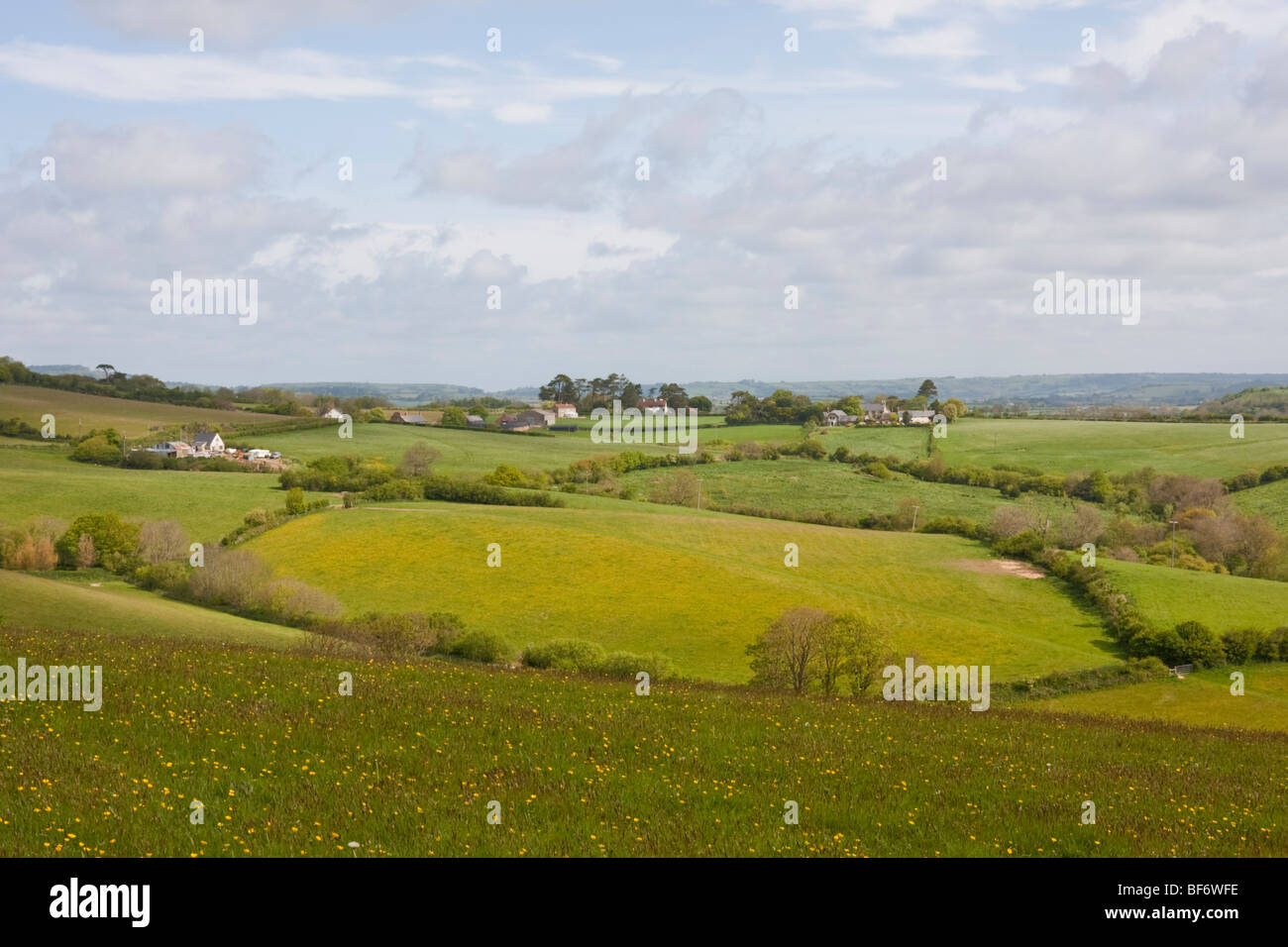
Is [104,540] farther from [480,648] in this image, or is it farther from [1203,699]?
[1203,699]

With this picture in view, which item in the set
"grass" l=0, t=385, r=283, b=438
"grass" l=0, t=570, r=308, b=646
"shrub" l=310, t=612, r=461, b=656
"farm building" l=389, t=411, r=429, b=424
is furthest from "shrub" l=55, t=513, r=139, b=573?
"farm building" l=389, t=411, r=429, b=424

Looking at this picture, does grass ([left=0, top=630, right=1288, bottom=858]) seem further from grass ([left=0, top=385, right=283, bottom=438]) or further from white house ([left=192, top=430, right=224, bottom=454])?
grass ([left=0, top=385, right=283, bottom=438])

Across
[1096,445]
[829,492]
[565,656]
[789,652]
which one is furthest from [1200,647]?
[1096,445]

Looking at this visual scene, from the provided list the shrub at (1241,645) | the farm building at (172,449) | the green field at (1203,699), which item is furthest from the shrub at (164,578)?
the shrub at (1241,645)

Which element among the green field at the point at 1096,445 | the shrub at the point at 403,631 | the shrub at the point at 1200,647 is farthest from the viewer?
the green field at the point at 1096,445

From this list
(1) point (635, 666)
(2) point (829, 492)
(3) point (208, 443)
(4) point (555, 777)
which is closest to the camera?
(4) point (555, 777)

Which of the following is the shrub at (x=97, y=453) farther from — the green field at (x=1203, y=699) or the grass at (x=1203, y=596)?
the grass at (x=1203, y=596)
